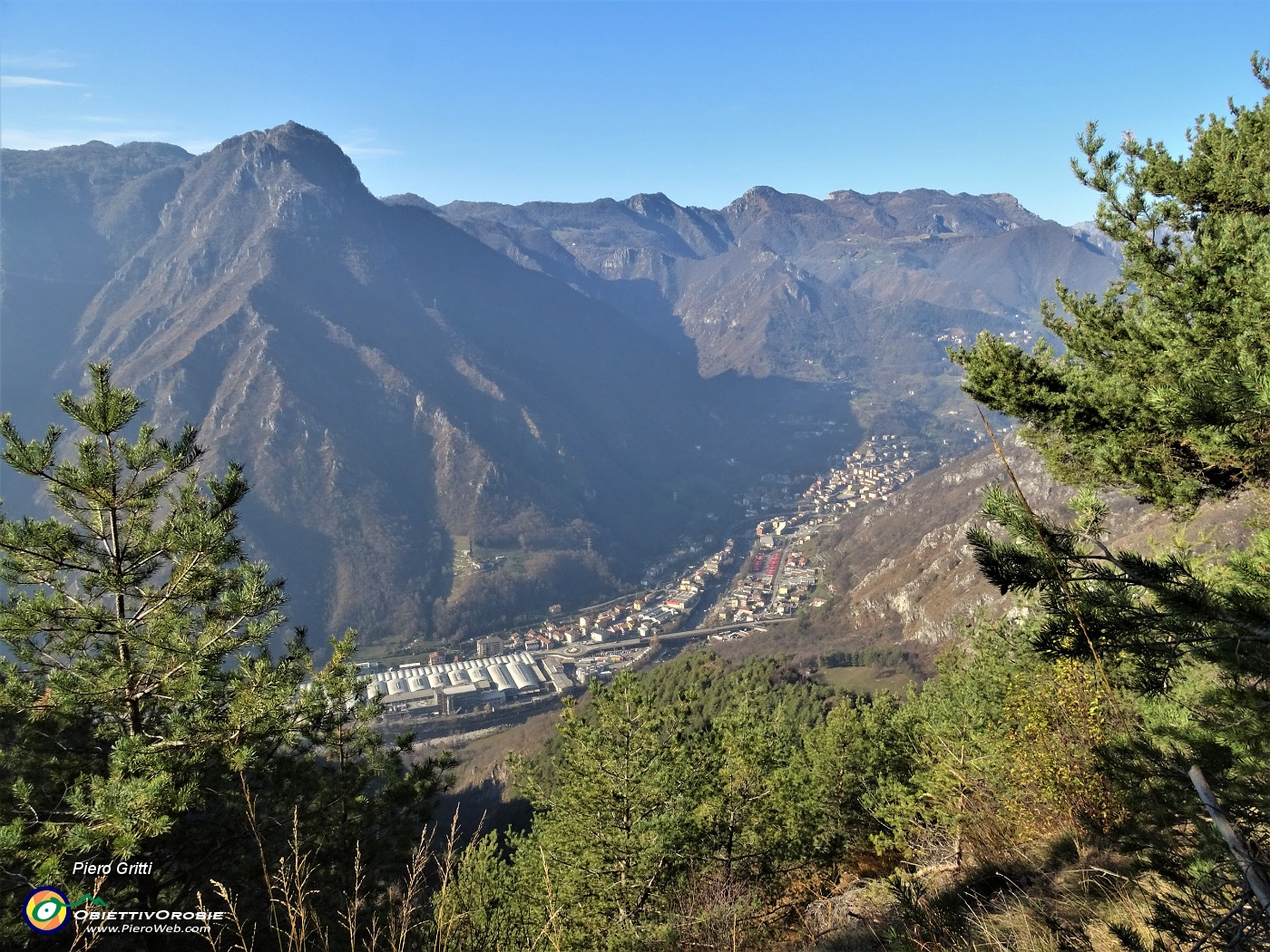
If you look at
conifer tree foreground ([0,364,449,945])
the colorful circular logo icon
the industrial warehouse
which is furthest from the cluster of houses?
the colorful circular logo icon

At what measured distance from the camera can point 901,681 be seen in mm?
53281

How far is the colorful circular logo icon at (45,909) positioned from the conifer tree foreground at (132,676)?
0.09 m

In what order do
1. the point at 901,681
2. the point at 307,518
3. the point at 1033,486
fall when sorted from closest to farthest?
the point at 901,681 → the point at 1033,486 → the point at 307,518

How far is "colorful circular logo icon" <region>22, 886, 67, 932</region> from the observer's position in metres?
4.55

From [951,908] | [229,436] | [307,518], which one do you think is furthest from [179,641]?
[229,436]

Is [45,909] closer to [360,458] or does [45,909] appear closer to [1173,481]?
[1173,481]

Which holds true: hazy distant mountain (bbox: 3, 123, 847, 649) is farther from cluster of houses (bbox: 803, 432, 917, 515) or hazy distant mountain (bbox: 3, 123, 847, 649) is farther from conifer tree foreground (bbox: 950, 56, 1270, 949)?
conifer tree foreground (bbox: 950, 56, 1270, 949)

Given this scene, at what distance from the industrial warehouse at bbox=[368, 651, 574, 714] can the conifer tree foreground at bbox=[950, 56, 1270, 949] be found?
2853 inches

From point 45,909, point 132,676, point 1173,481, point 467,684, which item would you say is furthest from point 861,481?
point 45,909

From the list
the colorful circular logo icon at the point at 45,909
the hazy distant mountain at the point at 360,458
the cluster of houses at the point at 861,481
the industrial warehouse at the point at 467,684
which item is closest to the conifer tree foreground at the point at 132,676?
the colorful circular logo icon at the point at 45,909

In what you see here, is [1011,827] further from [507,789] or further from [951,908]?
[507,789]

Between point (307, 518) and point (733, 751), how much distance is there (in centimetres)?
14164

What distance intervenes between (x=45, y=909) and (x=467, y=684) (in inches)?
3082

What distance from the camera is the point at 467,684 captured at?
253 ft
